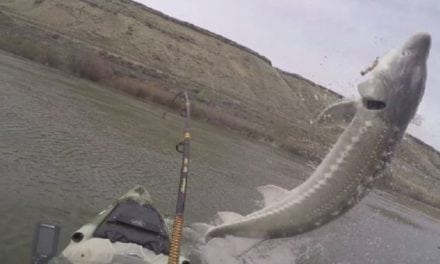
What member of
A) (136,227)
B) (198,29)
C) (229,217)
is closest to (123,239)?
(136,227)

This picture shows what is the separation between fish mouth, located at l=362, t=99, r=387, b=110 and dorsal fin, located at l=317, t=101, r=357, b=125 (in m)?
0.13

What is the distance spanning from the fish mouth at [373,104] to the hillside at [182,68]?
1105 inches

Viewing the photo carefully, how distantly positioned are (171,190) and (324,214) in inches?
454

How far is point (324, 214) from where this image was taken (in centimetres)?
600

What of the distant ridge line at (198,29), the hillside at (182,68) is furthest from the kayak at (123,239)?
the distant ridge line at (198,29)

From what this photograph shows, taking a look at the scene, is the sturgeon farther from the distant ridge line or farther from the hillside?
the distant ridge line

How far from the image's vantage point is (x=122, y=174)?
1673 centimetres

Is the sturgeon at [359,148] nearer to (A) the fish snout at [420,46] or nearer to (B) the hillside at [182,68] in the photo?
(A) the fish snout at [420,46]

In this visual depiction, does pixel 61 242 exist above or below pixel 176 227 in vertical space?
below

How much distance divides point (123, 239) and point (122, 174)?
29.5 ft

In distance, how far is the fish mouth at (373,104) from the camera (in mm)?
6062

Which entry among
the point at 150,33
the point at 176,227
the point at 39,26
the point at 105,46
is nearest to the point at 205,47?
the point at 150,33

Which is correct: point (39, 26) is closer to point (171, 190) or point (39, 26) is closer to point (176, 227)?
point (171, 190)

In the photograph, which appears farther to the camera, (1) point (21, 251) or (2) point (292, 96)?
(2) point (292, 96)
